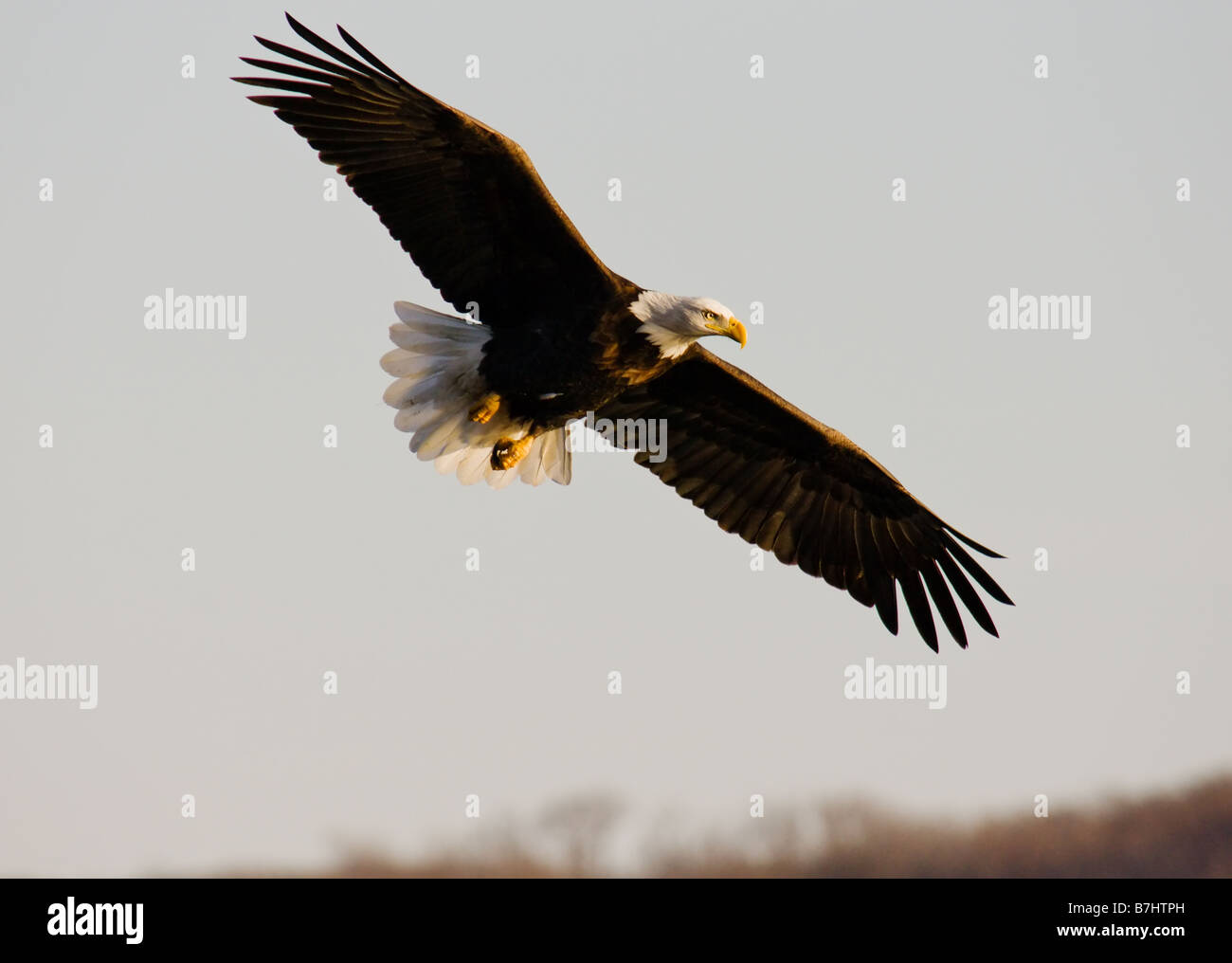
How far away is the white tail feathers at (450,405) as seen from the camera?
9664mm

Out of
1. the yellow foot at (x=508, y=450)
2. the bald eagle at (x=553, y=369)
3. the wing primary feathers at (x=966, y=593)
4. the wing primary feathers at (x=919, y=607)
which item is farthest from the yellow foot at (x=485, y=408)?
the wing primary feathers at (x=966, y=593)

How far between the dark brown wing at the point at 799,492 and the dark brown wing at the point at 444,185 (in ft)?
4.93

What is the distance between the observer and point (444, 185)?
8.87 meters

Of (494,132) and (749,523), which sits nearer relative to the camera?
(494,132)

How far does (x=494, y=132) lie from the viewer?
28.4 ft

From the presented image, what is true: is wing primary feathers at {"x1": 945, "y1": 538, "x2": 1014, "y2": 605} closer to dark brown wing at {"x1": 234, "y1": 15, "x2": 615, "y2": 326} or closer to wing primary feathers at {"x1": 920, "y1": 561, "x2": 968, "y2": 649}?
wing primary feathers at {"x1": 920, "y1": 561, "x2": 968, "y2": 649}

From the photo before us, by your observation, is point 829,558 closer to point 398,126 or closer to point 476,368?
point 476,368

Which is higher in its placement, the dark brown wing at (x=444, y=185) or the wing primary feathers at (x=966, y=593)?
the dark brown wing at (x=444, y=185)

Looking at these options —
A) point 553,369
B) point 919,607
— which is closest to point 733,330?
point 553,369

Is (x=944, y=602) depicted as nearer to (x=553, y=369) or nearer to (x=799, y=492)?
(x=799, y=492)

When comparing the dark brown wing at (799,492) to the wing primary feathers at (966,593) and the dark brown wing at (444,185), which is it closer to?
the wing primary feathers at (966,593)
